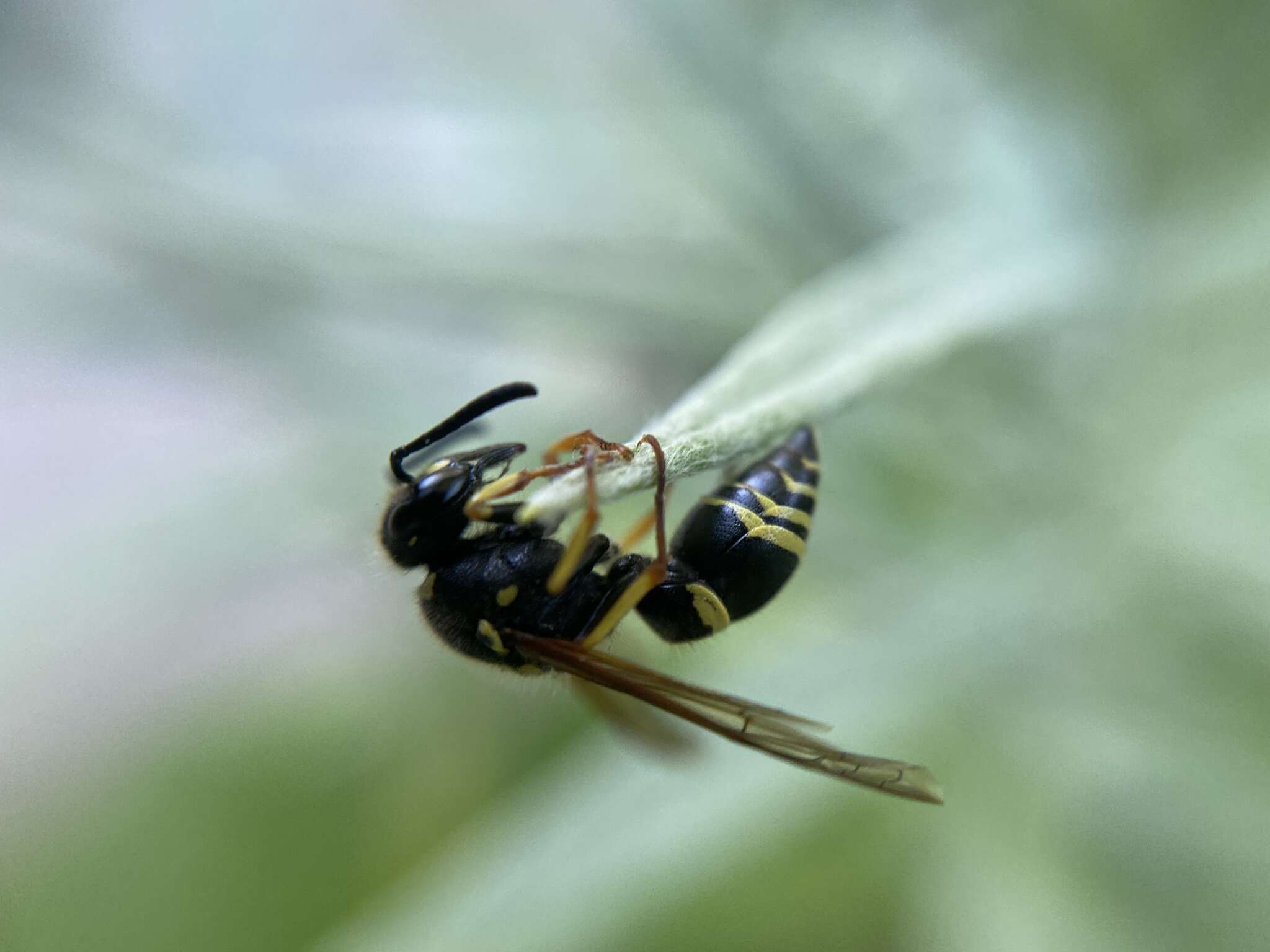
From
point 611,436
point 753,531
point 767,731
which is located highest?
point 611,436

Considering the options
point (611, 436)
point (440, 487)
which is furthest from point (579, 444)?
point (611, 436)

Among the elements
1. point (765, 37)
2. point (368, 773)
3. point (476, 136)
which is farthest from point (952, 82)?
point (368, 773)

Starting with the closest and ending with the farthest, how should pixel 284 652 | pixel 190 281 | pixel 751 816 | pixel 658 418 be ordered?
pixel 658 418
pixel 751 816
pixel 190 281
pixel 284 652

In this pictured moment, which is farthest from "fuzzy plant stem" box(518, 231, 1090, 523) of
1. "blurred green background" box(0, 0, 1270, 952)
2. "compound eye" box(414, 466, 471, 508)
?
"compound eye" box(414, 466, 471, 508)

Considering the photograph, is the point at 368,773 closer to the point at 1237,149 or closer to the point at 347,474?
the point at 347,474

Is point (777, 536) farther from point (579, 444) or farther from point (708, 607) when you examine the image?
point (579, 444)

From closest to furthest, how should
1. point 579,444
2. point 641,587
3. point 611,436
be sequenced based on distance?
point 579,444 → point 641,587 → point 611,436

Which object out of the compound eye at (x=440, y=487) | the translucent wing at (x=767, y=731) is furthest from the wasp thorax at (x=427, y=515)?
the translucent wing at (x=767, y=731)
